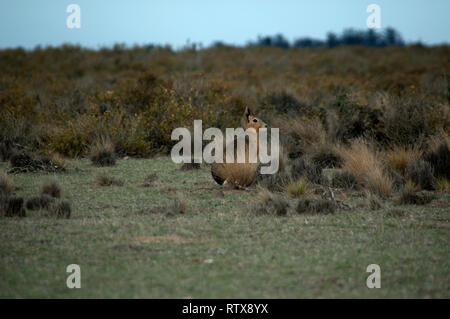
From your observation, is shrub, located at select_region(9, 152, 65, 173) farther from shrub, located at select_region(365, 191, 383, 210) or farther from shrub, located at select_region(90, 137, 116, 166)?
shrub, located at select_region(365, 191, 383, 210)

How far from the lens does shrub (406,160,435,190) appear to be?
10617 millimetres

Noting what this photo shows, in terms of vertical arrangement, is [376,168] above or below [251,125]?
below

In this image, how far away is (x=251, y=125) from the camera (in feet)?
38.6

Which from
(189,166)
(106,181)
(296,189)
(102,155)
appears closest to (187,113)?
(102,155)

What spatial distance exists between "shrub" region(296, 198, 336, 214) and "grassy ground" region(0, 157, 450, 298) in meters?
0.21

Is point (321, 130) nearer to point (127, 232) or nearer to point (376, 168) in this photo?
point (376, 168)

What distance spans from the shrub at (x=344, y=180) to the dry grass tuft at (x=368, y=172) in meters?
0.09

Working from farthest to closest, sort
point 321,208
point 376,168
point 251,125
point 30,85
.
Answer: point 30,85 → point 251,125 → point 376,168 → point 321,208

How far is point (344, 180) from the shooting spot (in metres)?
10.8

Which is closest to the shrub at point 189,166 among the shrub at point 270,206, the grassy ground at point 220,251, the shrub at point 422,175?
the grassy ground at point 220,251

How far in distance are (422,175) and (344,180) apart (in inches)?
56.2

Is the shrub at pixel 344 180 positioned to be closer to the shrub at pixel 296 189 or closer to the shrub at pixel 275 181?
the shrub at pixel 275 181
